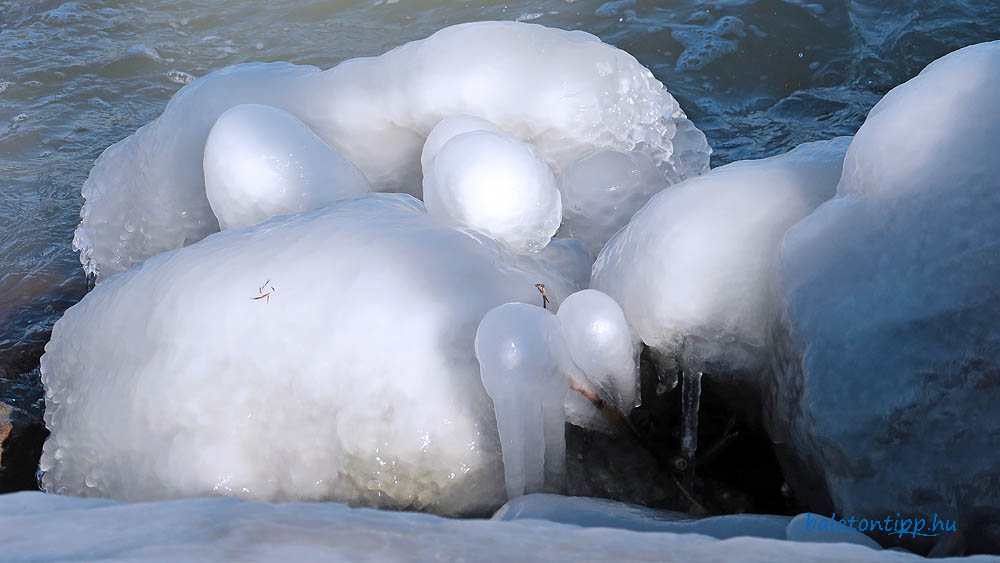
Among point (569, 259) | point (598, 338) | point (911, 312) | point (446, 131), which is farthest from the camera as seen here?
point (446, 131)

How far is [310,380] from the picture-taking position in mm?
1872

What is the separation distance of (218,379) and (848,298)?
124 cm

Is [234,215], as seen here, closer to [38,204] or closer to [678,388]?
[678,388]

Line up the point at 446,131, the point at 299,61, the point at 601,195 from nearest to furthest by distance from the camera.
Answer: the point at 446,131 → the point at 601,195 → the point at 299,61

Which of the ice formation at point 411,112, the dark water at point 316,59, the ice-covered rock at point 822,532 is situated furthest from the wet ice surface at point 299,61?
the ice-covered rock at point 822,532

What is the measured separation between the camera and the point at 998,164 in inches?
60.8

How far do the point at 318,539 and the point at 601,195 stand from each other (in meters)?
1.63

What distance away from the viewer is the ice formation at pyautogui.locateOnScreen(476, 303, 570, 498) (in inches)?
66.0

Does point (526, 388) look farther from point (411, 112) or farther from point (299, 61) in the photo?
point (299, 61)

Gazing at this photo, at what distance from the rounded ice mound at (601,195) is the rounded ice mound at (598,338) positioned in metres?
0.79

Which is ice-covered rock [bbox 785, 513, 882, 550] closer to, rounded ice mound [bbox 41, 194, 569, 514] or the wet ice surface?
rounded ice mound [bbox 41, 194, 569, 514]

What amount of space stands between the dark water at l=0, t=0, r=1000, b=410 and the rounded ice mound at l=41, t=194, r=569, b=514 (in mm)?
804

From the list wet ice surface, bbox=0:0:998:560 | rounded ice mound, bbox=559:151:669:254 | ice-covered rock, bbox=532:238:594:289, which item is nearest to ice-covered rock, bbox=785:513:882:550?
ice-covered rock, bbox=532:238:594:289

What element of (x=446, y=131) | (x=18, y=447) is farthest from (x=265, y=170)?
(x=18, y=447)
